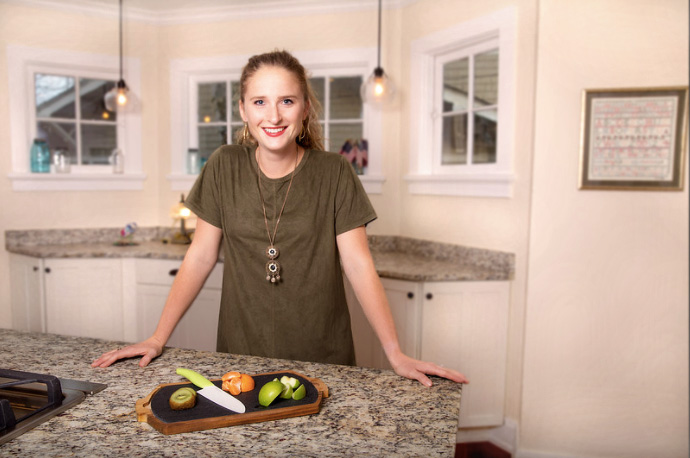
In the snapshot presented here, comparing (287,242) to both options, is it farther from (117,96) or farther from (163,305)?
(117,96)

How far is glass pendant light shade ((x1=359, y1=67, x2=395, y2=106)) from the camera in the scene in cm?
295

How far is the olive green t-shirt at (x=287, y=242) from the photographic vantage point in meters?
1.40

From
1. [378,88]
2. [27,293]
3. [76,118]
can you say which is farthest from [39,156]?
[378,88]

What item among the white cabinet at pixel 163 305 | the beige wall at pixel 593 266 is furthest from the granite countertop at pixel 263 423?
the white cabinet at pixel 163 305

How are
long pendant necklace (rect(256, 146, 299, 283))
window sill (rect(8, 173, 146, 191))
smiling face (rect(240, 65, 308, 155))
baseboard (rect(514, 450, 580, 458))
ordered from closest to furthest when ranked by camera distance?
smiling face (rect(240, 65, 308, 155))
long pendant necklace (rect(256, 146, 299, 283))
baseboard (rect(514, 450, 580, 458))
window sill (rect(8, 173, 146, 191))

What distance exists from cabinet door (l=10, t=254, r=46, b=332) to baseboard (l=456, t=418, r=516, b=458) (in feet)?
7.85

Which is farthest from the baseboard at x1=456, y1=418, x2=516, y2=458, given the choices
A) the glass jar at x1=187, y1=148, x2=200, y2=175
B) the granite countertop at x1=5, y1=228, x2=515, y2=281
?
the glass jar at x1=187, y1=148, x2=200, y2=175

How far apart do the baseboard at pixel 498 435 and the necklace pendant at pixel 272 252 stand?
157 cm

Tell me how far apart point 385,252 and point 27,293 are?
83.2 inches

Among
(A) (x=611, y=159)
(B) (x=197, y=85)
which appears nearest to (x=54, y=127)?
(B) (x=197, y=85)

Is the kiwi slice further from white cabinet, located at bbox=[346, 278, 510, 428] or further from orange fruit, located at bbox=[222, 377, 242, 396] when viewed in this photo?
white cabinet, located at bbox=[346, 278, 510, 428]

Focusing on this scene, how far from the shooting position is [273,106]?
49.8 inches

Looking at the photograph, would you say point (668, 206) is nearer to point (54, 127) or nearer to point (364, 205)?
point (364, 205)

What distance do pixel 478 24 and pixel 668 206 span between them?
1.56 metres
